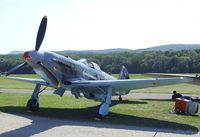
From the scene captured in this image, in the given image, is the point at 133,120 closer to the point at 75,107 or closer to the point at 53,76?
the point at 53,76

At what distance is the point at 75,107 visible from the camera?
18422 millimetres

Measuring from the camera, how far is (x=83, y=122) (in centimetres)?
1360

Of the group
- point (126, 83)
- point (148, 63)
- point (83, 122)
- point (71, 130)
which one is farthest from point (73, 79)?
point (148, 63)

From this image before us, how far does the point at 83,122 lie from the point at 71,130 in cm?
182

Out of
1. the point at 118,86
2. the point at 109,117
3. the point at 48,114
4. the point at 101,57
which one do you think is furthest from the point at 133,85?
the point at 101,57

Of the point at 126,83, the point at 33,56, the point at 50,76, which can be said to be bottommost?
the point at 126,83

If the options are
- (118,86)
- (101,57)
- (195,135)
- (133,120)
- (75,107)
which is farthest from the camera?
(101,57)

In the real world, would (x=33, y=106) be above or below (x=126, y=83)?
below

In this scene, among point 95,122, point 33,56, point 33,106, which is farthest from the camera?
point 33,106

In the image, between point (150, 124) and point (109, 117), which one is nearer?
point (150, 124)

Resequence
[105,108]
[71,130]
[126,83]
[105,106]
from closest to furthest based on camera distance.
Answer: [71,130] < [105,108] < [105,106] < [126,83]

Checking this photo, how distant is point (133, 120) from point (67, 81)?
3.54 meters

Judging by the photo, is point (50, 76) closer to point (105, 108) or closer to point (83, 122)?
point (83, 122)

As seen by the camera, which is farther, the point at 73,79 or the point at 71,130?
the point at 73,79
